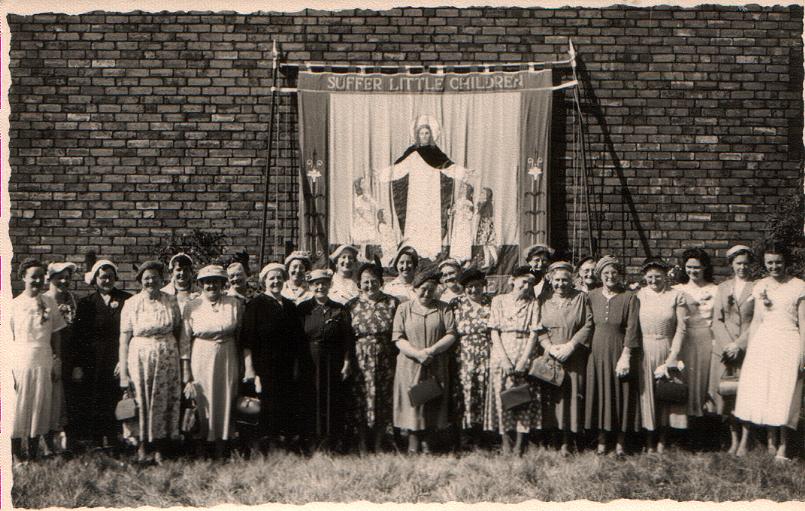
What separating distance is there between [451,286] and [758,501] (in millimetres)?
2557

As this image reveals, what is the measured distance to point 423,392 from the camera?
5.45 meters

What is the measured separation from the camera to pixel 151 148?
24.0 ft

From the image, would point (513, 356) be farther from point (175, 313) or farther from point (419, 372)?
point (175, 313)

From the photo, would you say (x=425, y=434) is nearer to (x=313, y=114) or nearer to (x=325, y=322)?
(x=325, y=322)

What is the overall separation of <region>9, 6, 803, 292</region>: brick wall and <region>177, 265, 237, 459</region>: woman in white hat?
1.93 meters

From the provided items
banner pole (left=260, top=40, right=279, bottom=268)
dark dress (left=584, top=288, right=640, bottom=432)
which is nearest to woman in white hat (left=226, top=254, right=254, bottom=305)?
banner pole (left=260, top=40, right=279, bottom=268)

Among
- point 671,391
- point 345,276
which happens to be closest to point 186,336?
point 345,276

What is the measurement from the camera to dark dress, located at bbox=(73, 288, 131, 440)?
577 centimetres

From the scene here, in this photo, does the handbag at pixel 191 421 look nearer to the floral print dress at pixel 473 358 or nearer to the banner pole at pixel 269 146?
the floral print dress at pixel 473 358

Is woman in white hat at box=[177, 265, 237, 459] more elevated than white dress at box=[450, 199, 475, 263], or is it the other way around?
white dress at box=[450, 199, 475, 263]

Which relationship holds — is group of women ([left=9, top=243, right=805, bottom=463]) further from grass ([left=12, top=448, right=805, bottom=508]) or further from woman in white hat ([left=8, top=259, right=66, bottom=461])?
grass ([left=12, top=448, right=805, bottom=508])

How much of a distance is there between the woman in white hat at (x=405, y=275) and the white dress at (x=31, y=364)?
8.29ft

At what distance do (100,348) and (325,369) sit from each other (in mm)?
1673

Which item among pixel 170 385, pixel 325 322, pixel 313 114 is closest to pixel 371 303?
pixel 325 322
